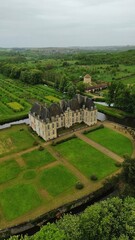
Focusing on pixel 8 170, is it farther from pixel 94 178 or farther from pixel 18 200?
pixel 94 178

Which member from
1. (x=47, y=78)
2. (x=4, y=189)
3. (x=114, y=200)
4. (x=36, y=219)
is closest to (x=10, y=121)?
(x=4, y=189)

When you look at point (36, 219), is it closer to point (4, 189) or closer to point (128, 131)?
point (4, 189)

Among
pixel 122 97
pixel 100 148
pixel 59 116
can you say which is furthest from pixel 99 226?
pixel 122 97

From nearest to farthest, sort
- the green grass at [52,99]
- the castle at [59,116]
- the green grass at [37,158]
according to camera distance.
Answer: the green grass at [37,158] → the castle at [59,116] → the green grass at [52,99]

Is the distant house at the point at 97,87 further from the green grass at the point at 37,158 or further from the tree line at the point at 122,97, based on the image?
the green grass at the point at 37,158

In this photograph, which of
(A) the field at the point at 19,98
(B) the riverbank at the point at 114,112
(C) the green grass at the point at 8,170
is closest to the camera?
(C) the green grass at the point at 8,170

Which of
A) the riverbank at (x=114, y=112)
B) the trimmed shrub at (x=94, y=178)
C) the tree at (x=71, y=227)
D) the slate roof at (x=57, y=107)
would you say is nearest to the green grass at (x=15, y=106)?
the slate roof at (x=57, y=107)

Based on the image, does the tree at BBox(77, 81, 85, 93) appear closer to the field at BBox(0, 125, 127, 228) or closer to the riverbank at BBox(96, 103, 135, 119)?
the riverbank at BBox(96, 103, 135, 119)
